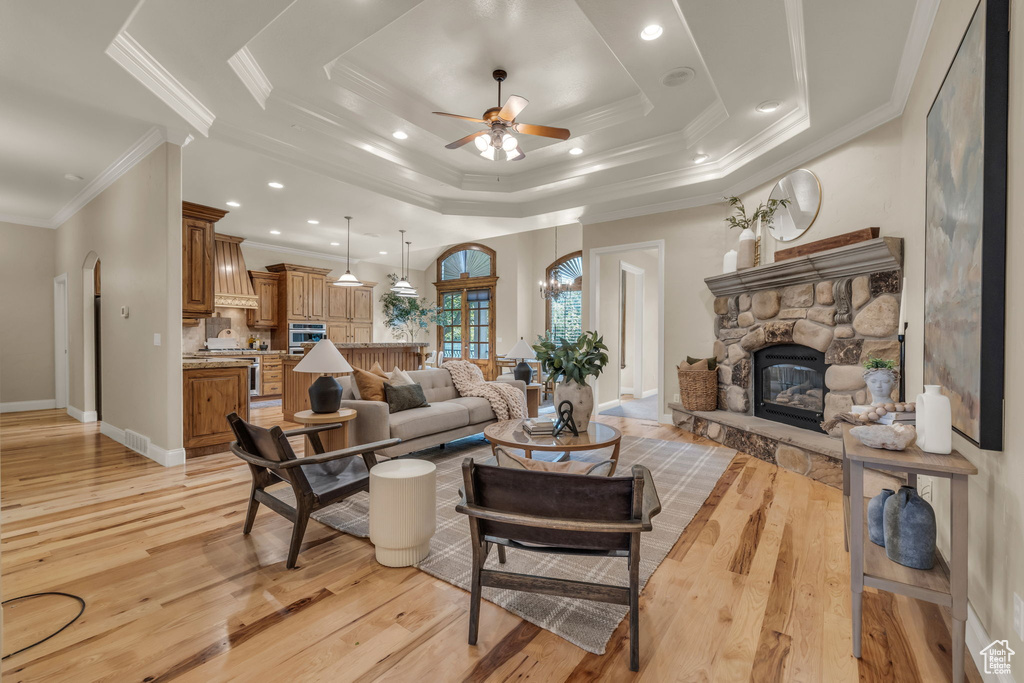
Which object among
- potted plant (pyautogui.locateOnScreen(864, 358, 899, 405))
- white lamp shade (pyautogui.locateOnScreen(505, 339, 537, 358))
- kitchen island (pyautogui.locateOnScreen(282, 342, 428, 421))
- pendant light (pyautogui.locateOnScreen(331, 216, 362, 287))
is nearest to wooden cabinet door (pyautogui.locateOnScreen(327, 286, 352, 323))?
pendant light (pyautogui.locateOnScreen(331, 216, 362, 287))

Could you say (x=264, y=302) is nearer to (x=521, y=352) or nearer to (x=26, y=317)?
(x=26, y=317)

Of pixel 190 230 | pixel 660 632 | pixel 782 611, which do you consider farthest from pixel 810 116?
pixel 190 230

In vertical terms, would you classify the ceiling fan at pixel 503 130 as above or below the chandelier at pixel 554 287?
above

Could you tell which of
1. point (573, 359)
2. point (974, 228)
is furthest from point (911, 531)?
point (573, 359)

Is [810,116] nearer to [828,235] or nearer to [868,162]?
[868,162]

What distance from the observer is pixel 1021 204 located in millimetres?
1333

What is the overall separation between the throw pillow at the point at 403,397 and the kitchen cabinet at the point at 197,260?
89.1 inches

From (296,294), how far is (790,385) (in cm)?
784

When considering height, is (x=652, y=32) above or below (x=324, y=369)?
above

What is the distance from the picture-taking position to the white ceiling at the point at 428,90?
8.58 feet

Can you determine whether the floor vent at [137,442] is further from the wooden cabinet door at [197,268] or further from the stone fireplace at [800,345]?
the stone fireplace at [800,345]

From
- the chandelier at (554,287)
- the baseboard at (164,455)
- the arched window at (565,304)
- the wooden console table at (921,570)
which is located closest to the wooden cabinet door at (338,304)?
the chandelier at (554,287)

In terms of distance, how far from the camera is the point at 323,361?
11.0ft

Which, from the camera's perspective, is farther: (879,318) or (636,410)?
(636,410)
